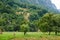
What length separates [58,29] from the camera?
2872 inches

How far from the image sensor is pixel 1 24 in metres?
104

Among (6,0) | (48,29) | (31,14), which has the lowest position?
(48,29)

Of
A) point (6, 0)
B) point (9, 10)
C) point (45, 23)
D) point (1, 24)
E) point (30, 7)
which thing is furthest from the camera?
point (30, 7)

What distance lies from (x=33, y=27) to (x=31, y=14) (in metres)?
48.7

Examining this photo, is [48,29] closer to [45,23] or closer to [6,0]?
[45,23]

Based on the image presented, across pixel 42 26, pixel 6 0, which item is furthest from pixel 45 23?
pixel 6 0

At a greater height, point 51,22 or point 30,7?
point 30,7

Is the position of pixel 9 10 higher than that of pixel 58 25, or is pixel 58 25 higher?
pixel 9 10

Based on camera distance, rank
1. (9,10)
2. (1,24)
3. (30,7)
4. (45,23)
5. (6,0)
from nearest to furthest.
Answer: (45,23) → (1,24) → (9,10) → (6,0) → (30,7)

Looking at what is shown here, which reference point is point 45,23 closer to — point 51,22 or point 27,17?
point 51,22

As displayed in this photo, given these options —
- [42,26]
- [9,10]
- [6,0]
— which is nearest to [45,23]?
[42,26]

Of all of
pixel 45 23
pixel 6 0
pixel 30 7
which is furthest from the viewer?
pixel 30 7

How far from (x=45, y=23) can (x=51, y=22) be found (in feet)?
8.56

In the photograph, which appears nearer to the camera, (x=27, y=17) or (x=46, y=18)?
(x=46, y=18)
